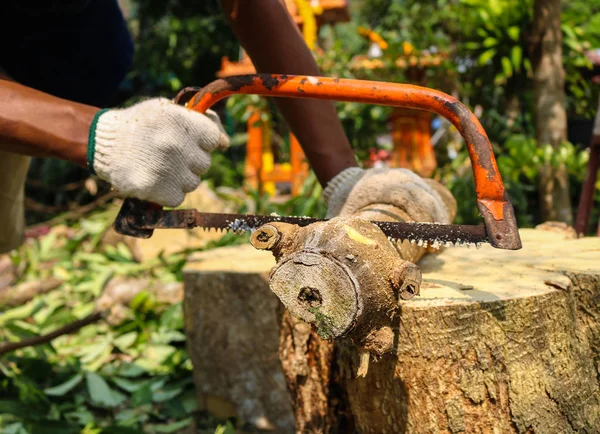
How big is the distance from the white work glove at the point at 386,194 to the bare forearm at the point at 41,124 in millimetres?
790

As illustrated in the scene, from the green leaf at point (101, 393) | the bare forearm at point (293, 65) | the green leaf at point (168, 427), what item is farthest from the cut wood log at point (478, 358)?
the green leaf at point (101, 393)

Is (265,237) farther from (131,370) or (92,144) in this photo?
(131,370)

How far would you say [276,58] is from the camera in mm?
2135

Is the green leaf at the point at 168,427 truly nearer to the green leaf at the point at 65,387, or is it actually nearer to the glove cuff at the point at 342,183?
the green leaf at the point at 65,387

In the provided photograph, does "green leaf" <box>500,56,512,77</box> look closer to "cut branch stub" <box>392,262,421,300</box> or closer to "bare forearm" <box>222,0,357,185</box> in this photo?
"bare forearm" <box>222,0,357,185</box>

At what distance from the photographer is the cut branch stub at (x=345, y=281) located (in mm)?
1387

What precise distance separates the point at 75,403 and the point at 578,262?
253cm

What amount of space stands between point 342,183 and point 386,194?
170 millimetres

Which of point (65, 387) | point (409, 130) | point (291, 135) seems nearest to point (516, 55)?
point (409, 130)

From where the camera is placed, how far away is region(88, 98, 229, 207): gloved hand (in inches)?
62.5

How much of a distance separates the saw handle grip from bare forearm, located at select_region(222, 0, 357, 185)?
454mm

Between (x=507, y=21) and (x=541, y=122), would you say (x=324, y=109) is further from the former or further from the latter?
(x=507, y=21)

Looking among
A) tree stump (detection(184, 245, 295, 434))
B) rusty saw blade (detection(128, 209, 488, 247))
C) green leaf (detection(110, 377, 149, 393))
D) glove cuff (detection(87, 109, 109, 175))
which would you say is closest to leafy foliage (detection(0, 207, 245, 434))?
green leaf (detection(110, 377, 149, 393))

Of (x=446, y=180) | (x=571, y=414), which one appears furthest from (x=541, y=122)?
(x=571, y=414)
